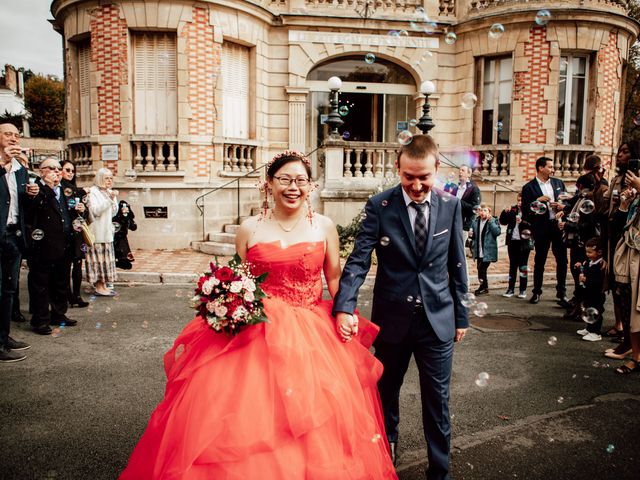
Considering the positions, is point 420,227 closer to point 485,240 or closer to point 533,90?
point 485,240

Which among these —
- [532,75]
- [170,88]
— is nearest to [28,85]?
[170,88]

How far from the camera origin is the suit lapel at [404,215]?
10.6ft

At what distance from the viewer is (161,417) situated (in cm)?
296

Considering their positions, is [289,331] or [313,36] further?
[313,36]

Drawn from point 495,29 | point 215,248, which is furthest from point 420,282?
point 495,29

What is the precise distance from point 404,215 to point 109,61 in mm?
12656

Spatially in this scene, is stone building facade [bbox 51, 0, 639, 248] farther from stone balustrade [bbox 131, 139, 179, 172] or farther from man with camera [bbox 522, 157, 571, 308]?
man with camera [bbox 522, 157, 571, 308]

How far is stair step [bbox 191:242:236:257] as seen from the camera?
41.7ft

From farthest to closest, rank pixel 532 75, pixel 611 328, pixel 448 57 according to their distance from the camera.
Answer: pixel 448 57 < pixel 532 75 < pixel 611 328

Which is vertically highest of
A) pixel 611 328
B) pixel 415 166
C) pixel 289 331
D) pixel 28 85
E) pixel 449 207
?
pixel 28 85

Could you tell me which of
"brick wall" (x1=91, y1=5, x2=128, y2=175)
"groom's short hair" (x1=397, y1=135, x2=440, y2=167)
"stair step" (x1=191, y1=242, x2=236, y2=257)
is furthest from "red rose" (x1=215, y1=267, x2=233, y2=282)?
"brick wall" (x1=91, y1=5, x2=128, y2=175)

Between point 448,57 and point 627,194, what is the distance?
1203 cm

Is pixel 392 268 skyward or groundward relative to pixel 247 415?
skyward

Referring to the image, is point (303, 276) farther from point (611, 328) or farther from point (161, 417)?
point (611, 328)
